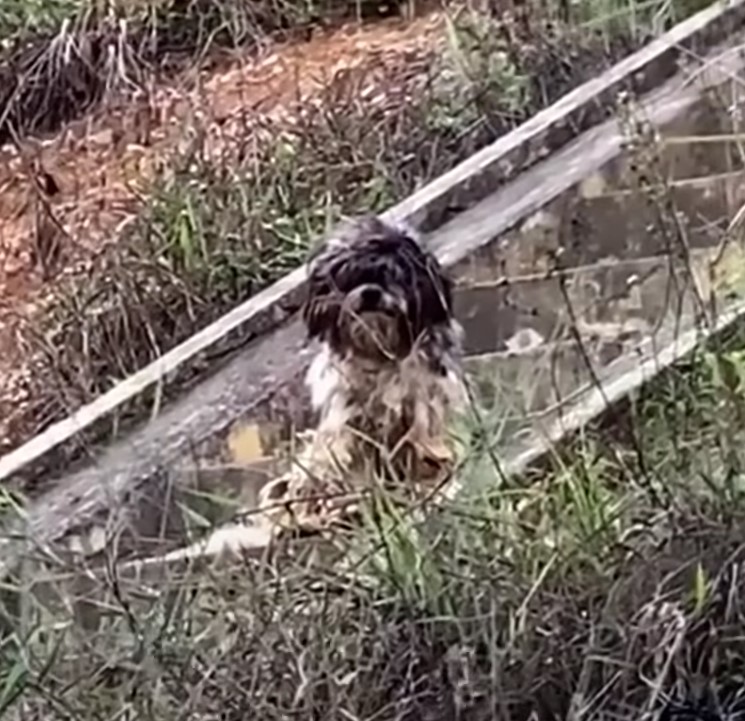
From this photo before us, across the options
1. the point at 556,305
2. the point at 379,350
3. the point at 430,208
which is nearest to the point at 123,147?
the point at 430,208

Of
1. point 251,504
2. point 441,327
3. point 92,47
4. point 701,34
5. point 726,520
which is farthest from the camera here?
point 92,47

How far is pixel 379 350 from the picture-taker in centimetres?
340

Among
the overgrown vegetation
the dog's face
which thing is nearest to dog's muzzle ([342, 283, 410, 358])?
the dog's face

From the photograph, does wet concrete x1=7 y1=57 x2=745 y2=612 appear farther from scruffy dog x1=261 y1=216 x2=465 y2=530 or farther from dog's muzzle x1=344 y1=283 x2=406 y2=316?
dog's muzzle x1=344 y1=283 x2=406 y2=316

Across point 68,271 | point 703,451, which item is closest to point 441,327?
point 703,451

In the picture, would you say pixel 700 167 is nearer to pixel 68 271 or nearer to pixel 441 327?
pixel 441 327

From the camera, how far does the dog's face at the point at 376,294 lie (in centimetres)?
331

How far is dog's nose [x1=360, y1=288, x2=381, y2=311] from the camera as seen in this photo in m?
3.29

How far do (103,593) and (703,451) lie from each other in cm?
82

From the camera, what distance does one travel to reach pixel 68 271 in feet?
15.4

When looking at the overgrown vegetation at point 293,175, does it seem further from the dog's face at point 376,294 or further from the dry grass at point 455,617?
the dry grass at point 455,617

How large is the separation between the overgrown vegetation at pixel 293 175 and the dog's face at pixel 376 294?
813mm

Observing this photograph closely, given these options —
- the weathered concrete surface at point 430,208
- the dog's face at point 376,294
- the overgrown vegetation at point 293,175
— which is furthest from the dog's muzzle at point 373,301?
the overgrown vegetation at point 293,175

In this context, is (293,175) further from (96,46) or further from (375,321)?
(375,321)
